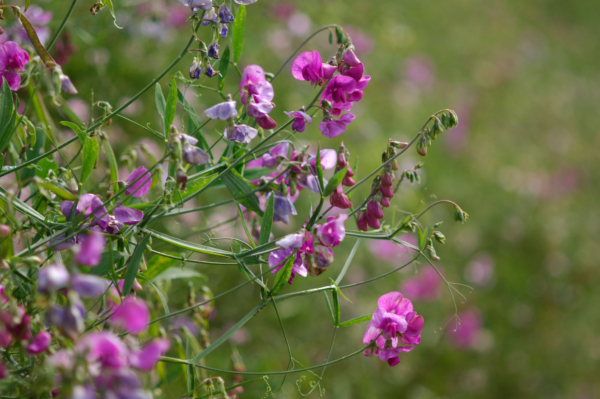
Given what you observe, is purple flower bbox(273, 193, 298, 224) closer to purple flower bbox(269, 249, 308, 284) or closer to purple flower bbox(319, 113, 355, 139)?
purple flower bbox(269, 249, 308, 284)

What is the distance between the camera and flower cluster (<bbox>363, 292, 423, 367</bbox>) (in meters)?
0.89

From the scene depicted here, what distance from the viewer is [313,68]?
0.96 m

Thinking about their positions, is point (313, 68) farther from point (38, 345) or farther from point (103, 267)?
point (38, 345)

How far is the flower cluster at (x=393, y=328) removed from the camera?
893 millimetres

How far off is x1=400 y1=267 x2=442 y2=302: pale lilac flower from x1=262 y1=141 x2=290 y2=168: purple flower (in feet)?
7.16

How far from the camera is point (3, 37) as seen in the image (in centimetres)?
121

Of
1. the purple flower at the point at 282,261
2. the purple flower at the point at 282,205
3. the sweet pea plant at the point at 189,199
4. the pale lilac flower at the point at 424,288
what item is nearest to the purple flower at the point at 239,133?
the sweet pea plant at the point at 189,199

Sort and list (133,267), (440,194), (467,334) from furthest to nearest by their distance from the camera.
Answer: (440,194) → (467,334) → (133,267)

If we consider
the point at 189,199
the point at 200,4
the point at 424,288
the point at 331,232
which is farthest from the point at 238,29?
the point at 424,288

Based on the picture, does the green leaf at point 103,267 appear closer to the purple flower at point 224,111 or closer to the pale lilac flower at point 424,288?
the purple flower at point 224,111

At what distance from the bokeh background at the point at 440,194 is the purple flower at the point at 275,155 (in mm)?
211

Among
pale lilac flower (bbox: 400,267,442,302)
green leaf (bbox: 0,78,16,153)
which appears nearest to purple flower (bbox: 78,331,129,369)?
green leaf (bbox: 0,78,16,153)

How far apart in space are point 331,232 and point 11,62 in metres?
0.68

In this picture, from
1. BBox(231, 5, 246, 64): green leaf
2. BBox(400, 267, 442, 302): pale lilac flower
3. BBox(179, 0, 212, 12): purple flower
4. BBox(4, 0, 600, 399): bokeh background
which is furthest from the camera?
BBox(400, 267, 442, 302): pale lilac flower
